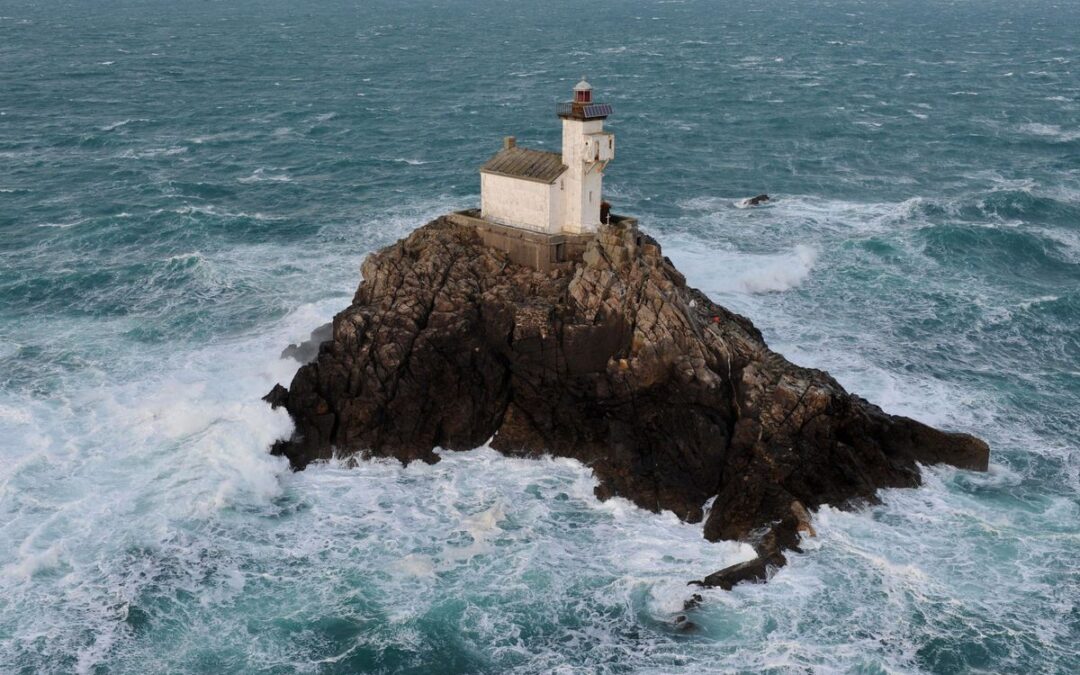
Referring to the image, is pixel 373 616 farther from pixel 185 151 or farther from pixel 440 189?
pixel 185 151

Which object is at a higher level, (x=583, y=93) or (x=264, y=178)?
(x=583, y=93)

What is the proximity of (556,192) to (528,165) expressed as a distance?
2029mm

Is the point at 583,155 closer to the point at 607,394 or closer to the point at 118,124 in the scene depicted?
the point at 607,394

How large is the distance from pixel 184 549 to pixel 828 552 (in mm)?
22007

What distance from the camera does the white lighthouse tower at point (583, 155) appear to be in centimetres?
4388

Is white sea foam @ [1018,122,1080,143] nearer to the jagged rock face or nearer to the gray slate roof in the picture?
the jagged rock face

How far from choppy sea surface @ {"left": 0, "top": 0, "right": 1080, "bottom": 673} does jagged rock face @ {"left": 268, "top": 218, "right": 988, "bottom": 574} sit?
3.99 ft

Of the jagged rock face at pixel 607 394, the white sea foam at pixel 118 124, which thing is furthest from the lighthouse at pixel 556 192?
the white sea foam at pixel 118 124

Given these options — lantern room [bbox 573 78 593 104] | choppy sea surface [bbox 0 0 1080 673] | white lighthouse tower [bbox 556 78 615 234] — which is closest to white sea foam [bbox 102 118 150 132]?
choppy sea surface [bbox 0 0 1080 673]

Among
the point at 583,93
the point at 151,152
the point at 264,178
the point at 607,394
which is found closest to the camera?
Result: the point at 607,394

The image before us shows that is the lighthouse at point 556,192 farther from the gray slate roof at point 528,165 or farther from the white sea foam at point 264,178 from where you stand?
the white sea foam at point 264,178

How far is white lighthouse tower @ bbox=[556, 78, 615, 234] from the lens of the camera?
43.9 metres

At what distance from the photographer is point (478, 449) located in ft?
136

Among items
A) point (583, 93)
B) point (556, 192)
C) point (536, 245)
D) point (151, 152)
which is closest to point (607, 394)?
point (536, 245)
